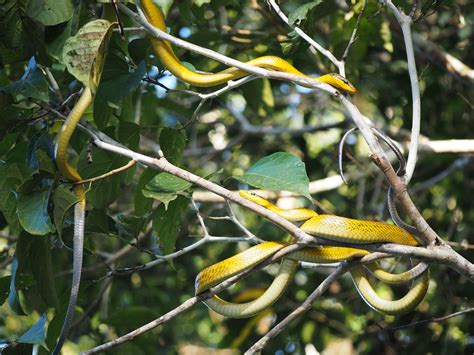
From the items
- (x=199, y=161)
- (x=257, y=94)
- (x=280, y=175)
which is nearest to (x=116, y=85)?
(x=280, y=175)

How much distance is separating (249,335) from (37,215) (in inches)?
117

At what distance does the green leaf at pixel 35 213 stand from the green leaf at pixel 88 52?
0.36 meters

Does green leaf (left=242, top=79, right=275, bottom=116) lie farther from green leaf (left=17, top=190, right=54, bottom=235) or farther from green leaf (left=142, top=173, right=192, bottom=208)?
green leaf (left=17, top=190, right=54, bottom=235)

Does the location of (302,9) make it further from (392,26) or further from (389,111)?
(389,111)

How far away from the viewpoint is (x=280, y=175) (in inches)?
88.5

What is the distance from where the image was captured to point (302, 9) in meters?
2.69

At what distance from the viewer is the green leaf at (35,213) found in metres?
2.17

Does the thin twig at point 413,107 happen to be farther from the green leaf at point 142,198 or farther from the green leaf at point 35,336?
the green leaf at point 35,336

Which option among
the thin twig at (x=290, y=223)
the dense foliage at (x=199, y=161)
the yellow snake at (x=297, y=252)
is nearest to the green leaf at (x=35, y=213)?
the dense foliage at (x=199, y=161)

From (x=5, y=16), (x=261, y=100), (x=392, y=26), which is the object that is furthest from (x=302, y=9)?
(x=392, y=26)

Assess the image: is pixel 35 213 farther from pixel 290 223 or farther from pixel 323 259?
pixel 323 259

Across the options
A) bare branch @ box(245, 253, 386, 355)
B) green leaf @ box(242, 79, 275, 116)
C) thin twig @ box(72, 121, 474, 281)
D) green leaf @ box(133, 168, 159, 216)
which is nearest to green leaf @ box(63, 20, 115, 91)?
thin twig @ box(72, 121, 474, 281)

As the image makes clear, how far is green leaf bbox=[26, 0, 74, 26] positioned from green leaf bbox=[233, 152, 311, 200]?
0.70 metres

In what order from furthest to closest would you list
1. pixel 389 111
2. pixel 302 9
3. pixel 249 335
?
pixel 389 111
pixel 249 335
pixel 302 9
